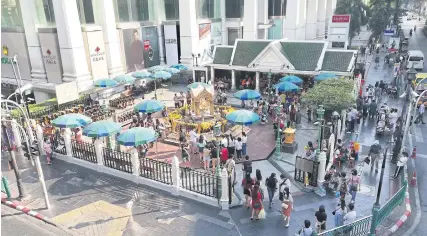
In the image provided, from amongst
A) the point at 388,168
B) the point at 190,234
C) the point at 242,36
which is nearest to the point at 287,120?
the point at 388,168

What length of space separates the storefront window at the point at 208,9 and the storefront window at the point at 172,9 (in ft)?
7.59

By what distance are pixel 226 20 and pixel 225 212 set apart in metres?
32.8

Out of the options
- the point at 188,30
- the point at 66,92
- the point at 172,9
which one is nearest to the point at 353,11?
the point at 188,30

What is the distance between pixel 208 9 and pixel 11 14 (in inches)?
779

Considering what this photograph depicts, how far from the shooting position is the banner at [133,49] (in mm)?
31719

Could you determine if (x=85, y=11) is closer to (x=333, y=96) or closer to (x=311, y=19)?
(x=333, y=96)

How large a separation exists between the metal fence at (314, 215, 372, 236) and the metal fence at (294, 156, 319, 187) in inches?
121

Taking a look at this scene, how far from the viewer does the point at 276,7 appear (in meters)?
45.0

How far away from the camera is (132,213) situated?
1243 cm

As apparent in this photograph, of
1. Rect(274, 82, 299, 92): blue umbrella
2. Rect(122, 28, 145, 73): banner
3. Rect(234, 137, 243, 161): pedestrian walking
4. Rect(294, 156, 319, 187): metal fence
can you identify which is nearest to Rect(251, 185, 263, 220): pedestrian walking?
Rect(294, 156, 319, 187): metal fence

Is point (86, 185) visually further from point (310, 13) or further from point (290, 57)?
point (310, 13)

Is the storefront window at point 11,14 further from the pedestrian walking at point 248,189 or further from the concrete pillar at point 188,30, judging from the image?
the pedestrian walking at point 248,189

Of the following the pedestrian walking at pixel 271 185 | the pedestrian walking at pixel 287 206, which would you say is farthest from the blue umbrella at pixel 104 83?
the pedestrian walking at pixel 287 206

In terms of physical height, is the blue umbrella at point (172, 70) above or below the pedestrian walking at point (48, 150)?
above
